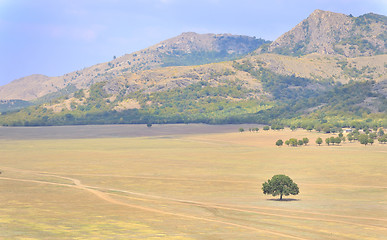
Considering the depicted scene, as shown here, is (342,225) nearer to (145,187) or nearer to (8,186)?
(145,187)

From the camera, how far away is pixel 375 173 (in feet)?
477

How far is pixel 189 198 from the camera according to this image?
106375 millimetres

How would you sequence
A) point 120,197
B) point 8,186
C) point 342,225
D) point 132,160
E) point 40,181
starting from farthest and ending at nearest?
point 132,160 < point 40,181 < point 8,186 < point 120,197 < point 342,225

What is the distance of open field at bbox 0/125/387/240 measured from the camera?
74.1 metres

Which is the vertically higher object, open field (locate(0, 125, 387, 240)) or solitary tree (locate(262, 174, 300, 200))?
solitary tree (locate(262, 174, 300, 200))

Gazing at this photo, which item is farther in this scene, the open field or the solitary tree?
the solitary tree

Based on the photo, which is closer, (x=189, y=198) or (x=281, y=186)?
(x=281, y=186)

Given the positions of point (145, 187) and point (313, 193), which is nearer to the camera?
point (313, 193)

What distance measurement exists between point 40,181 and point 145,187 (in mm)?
26496

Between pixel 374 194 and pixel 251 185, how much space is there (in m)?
26.4

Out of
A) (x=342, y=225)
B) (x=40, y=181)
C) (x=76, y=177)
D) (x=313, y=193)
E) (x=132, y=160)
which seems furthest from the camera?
(x=132, y=160)

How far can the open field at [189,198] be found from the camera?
7406cm

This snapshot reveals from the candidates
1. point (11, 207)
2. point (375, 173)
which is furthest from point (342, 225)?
point (375, 173)

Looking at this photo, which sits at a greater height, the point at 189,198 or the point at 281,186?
the point at 281,186
